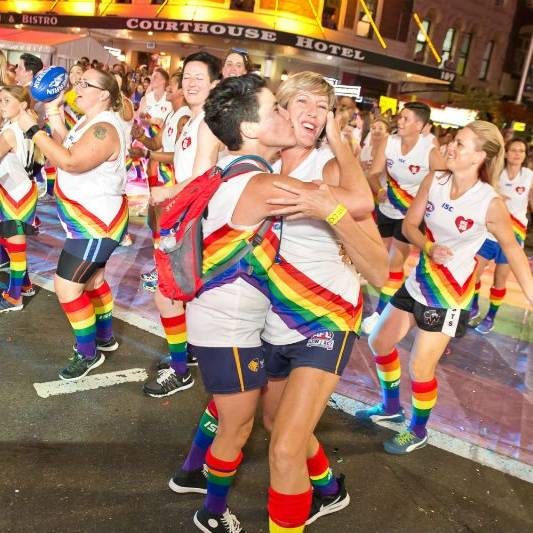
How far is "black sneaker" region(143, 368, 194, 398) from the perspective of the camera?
398 centimetres

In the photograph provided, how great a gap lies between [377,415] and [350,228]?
2205mm

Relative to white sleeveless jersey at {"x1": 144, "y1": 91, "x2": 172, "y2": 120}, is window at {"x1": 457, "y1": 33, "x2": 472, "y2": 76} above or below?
above

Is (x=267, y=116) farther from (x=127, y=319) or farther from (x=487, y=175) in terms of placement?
(x=127, y=319)

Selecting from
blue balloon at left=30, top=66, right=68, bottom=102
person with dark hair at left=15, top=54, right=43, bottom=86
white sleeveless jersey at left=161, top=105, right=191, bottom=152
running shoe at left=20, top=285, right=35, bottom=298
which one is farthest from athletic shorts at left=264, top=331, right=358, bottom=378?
person with dark hair at left=15, top=54, right=43, bottom=86

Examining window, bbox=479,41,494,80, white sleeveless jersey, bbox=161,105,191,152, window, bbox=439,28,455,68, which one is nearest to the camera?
white sleeveless jersey, bbox=161,105,191,152

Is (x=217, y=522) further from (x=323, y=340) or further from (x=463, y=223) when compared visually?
(x=463, y=223)

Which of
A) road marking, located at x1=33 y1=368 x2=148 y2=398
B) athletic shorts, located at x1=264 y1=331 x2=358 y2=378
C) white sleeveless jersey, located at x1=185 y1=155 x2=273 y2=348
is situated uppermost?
white sleeveless jersey, located at x1=185 y1=155 x2=273 y2=348

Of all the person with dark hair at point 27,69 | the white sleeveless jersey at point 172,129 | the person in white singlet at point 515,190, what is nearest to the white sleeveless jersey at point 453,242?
the white sleeveless jersey at point 172,129

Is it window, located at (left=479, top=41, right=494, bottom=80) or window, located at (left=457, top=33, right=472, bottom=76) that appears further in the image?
window, located at (left=479, top=41, right=494, bottom=80)

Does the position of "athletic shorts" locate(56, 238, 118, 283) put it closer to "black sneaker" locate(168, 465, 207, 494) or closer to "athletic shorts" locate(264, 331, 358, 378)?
"black sneaker" locate(168, 465, 207, 494)

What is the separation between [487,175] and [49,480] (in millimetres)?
2991

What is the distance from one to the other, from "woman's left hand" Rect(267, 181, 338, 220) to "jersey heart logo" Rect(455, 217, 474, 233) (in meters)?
1.61

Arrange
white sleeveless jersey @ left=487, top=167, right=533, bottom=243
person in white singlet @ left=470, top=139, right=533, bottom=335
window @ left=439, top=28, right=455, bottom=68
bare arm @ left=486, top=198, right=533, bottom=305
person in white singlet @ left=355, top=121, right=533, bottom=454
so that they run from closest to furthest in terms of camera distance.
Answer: bare arm @ left=486, top=198, right=533, bottom=305, person in white singlet @ left=355, top=121, right=533, bottom=454, person in white singlet @ left=470, top=139, right=533, bottom=335, white sleeveless jersey @ left=487, top=167, right=533, bottom=243, window @ left=439, top=28, right=455, bottom=68

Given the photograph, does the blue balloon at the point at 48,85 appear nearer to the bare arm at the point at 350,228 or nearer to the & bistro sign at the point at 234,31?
the bare arm at the point at 350,228
